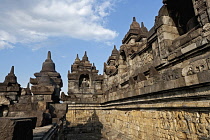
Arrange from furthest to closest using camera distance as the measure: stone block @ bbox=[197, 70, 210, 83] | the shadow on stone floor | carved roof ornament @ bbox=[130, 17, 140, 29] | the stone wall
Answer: carved roof ornament @ bbox=[130, 17, 140, 29]
the shadow on stone floor
the stone wall
stone block @ bbox=[197, 70, 210, 83]

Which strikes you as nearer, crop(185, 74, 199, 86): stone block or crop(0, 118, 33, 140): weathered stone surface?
crop(0, 118, 33, 140): weathered stone surface

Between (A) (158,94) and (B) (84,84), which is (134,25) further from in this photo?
(B) (84,84)

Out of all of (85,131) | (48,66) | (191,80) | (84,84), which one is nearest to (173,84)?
(191,80)

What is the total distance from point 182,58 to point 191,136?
2.45 m

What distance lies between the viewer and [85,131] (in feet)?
37.2

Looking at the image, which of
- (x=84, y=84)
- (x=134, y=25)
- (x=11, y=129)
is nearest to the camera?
(x=11, y=129)

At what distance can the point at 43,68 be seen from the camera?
22906mm

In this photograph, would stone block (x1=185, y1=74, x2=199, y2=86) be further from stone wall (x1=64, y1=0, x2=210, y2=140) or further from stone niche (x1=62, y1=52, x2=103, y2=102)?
stone niche (x1=62, y1=52, x2=103, y2=102)

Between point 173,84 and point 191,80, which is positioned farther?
point 173,84

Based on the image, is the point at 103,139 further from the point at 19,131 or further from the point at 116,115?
the point at 19,131

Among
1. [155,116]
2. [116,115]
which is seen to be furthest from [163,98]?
[116,115]

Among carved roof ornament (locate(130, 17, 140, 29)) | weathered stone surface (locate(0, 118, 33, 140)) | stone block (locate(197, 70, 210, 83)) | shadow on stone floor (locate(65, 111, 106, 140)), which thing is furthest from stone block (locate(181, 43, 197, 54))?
shadow on stone floor (locate(65, 111, 106, 140))

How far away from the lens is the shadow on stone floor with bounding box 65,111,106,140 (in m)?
10.0

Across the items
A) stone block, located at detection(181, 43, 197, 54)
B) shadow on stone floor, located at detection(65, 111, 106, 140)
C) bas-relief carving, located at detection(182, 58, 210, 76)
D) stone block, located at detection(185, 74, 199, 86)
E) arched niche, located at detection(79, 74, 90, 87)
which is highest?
arched niche, located at detection(79, 74, 90, 87)
